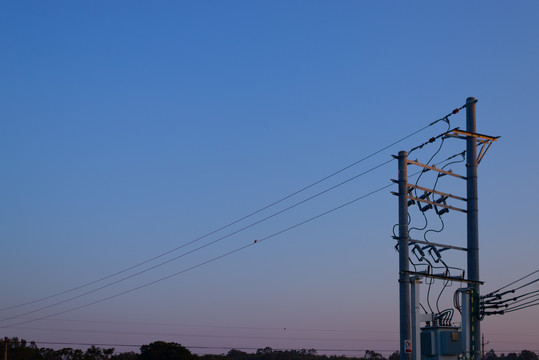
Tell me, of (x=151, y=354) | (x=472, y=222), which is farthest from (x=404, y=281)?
(x=151, y=354)

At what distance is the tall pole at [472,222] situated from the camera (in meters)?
22.1

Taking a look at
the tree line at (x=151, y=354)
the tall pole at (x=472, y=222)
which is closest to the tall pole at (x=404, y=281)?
the tall pole at (x=472, y=222)

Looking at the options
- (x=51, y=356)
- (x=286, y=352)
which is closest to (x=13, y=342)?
(x=51, y=356)

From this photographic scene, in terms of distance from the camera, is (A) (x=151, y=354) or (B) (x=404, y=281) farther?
(A) (x=151, y=354)

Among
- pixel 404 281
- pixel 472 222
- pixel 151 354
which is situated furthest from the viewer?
pixel 151 354

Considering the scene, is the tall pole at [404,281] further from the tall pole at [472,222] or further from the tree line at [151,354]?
the tree line at [151,354]

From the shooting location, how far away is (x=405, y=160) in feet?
69.7

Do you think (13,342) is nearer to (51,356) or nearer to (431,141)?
(51,356)

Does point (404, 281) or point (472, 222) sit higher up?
point (472, 222)

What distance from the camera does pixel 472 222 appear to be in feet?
74.5

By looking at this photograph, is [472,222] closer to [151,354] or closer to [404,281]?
[404,281]

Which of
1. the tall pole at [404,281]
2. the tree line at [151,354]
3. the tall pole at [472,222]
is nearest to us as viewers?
the tall pole at [404,281]

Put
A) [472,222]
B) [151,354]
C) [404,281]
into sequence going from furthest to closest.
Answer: [151,354] → [472,222] → [404,281]

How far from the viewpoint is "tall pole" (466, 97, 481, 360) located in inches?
870
